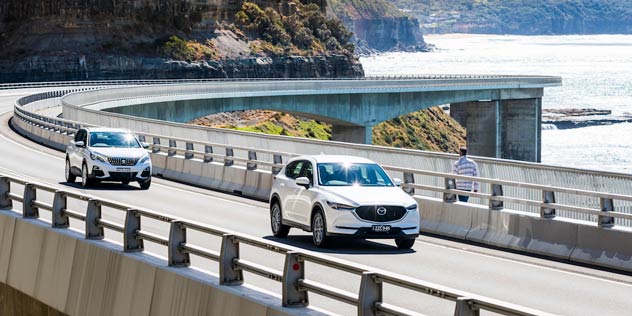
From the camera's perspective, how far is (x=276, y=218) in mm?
19766

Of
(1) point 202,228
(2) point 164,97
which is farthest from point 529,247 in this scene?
(2) point 164,97

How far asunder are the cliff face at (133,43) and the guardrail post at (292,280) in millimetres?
100865

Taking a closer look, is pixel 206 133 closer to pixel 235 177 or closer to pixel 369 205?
pixel 235 177

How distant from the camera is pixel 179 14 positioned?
413 ft

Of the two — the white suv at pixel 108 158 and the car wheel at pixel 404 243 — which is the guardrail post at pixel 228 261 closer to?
the car wheel at pixel 404 243

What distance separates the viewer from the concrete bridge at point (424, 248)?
12812 mm

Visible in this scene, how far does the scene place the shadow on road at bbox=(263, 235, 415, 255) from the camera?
1838 centimetres

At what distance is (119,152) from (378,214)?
40.0 feet

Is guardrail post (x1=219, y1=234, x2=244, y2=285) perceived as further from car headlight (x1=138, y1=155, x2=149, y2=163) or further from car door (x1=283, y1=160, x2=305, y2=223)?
car headlight (x1=138, y1=155, x2=149, y2=163)

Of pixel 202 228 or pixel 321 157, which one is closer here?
pixel 202 228

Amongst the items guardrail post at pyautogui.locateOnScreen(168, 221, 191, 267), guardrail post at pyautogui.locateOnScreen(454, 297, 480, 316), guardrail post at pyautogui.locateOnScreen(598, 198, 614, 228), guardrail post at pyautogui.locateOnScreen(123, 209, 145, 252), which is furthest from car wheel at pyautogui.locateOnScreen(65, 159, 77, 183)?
guardrail post at pyautogui.locateOnScreen(454, 297, 480, 316)

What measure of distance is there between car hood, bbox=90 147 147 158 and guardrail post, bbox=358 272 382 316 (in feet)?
64.1

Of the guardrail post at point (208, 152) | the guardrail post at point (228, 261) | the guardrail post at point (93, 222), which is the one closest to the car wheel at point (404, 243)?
the guardrail post at point (93, 222)

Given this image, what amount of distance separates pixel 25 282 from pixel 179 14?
11158 centimetres
